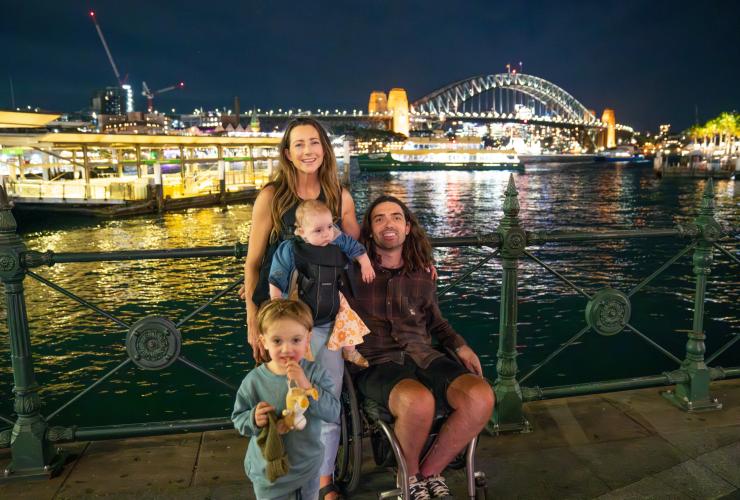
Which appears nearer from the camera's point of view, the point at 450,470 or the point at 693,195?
the point at 450,470

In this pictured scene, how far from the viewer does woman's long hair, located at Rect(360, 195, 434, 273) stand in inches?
137

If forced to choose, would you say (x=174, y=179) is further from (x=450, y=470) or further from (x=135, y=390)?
(x=450, y=470)

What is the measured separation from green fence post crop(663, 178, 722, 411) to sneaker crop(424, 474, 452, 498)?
7.49 ft

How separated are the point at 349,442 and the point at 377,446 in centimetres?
17

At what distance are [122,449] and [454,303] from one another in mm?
10101

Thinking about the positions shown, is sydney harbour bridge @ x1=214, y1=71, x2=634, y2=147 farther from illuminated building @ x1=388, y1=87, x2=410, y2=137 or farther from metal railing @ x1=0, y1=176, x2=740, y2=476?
metal railing @ x1=0, y1=176, x2=740, y2=476

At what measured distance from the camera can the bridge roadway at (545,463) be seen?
10.4ft

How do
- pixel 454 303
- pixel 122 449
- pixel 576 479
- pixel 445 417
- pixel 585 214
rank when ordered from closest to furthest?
pixel 445 417
pixel 576 479
pixel 122 449
pixel 454 303
pixel 585 214

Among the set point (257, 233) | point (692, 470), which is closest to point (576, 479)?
point (692, 470)

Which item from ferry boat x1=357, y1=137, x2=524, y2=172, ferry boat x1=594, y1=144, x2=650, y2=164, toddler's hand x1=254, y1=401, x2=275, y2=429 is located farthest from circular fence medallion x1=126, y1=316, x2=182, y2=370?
ferry boat x1=594, y1=144, x2=650, y2=164

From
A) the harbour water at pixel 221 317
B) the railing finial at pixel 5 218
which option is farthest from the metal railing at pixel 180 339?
the harbour water at pixel 221 317

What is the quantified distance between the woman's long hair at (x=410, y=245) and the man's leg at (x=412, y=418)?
793 millimetres

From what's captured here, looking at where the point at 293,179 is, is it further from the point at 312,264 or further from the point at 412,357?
the point at 412,357

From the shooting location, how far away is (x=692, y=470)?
326cm
